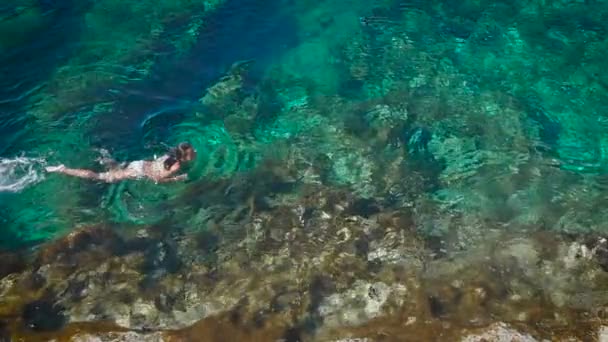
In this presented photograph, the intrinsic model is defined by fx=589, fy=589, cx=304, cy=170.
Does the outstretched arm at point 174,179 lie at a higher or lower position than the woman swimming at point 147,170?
lower

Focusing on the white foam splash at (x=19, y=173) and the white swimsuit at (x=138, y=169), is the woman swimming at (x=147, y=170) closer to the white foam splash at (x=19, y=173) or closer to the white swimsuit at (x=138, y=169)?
the white swimsuit at (x=138, y=169)

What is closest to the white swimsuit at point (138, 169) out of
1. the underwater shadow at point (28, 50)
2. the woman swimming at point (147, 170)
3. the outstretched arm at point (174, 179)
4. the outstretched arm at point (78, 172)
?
the woman swimming at point (147, 170)

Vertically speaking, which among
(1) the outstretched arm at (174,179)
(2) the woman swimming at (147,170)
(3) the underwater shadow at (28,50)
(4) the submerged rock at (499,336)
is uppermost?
(3) the underwater shadow at (28,50)

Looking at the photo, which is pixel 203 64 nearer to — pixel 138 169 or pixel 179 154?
pixel 179 154

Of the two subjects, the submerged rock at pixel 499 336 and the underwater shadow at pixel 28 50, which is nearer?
the submerged rock at pixel 499 336

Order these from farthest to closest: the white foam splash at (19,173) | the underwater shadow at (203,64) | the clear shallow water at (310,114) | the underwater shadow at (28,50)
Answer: the underwater shadow at (28,50), the underwater shadow at (203,64), the white foam splash at (19,173), the clear shallow water at (310,114)

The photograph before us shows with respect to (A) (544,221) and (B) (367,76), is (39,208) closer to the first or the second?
(B) (367,76)

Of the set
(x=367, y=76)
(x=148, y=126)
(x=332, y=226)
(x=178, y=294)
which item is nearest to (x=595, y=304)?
(x=332, y=226)
